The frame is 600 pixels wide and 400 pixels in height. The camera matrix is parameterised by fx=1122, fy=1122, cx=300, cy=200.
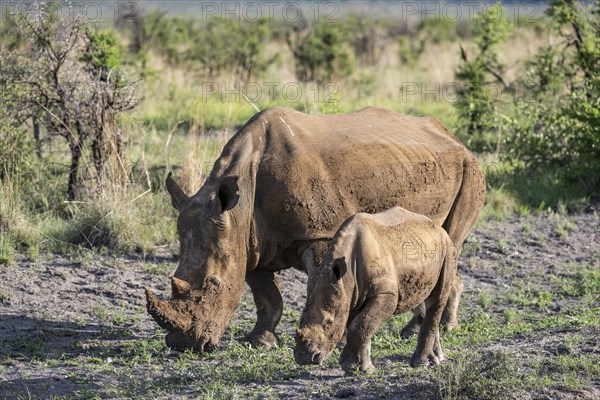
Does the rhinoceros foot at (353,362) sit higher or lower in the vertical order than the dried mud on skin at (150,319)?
higher

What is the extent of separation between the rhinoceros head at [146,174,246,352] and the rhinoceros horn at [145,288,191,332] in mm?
10

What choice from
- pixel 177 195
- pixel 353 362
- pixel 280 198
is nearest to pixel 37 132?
pixel 177 195

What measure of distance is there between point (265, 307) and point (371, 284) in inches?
62.6

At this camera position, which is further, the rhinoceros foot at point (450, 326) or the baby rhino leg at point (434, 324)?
the rhinoceros foot at point (450, 326)

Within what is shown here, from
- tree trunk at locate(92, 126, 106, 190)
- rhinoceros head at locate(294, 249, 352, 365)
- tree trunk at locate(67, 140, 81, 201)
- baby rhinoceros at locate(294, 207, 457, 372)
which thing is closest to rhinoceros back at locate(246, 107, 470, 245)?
baby rhinoceros at locate(294, 207, 457, 372)

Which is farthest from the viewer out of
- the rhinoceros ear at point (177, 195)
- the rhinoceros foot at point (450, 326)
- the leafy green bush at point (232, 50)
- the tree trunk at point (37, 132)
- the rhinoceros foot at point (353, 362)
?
the leafy green bush at point (232, 50)

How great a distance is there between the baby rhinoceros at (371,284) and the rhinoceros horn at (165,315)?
101 cm

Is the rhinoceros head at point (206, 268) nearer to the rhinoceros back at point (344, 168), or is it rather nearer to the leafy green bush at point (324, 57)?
the rhinoceros back at point (344, 168)

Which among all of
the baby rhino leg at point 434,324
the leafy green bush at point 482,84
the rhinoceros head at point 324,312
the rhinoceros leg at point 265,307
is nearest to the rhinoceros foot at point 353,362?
the rhinoceros head at point 324,312

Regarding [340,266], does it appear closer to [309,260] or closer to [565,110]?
[309,260]

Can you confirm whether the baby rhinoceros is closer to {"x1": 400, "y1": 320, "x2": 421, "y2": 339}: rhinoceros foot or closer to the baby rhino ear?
the baby rhino ear

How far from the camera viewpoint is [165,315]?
8.00 m

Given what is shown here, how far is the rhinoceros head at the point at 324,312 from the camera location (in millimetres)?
→ 7488

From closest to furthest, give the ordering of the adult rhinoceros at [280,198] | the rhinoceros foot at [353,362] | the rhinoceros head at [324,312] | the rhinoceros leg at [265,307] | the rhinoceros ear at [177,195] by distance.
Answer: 1. the rhinoceros head at [324,312]
2. the rhinoceros foot at [353,362]
3. the adult rhinoceros at [280,198]
4. the rhinoceros ear at [177,195]
5. the rhinoceros leg at [265,307]
